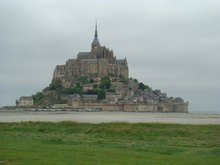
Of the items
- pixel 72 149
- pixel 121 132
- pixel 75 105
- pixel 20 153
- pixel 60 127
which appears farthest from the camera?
pixel 75 105

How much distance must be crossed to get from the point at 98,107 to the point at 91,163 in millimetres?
175960

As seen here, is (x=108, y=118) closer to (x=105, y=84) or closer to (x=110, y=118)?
(x=110, y=118)

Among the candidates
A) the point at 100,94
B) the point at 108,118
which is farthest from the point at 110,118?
the point at 100,94

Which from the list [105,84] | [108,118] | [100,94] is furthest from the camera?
[105,84]

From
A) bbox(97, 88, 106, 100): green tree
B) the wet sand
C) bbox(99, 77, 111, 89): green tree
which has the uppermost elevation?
bbox(99, 77, 111, 89): green tree

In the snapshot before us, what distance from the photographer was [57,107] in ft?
631

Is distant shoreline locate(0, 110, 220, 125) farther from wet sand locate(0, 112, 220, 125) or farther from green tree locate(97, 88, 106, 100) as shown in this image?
green tree locate(97, 88, 106, 100)

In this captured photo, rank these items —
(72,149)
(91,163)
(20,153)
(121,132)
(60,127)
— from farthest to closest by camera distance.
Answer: (60,127) → (121,132) → (72,149) → (20,153) → (91,163)

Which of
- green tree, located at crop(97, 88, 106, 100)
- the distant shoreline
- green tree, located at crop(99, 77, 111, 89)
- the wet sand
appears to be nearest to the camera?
the distant shoreline

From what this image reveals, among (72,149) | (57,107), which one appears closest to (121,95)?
(57,107)

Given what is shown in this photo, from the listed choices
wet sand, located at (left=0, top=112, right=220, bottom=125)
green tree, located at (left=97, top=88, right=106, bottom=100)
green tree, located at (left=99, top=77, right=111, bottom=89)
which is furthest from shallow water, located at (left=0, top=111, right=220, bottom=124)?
green tree, located at (left=99, top=77, right=111, bottom=89)

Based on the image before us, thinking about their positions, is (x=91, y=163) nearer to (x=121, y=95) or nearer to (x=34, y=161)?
(x=34, y=161)

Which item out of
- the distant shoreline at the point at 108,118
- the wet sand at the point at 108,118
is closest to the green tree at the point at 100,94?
the distant shoreline at the point at 108,118

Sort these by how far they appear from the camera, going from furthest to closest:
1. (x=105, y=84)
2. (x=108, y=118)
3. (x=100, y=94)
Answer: (x=105, y=84), (x=100, y=94), (x=108, y=118)
